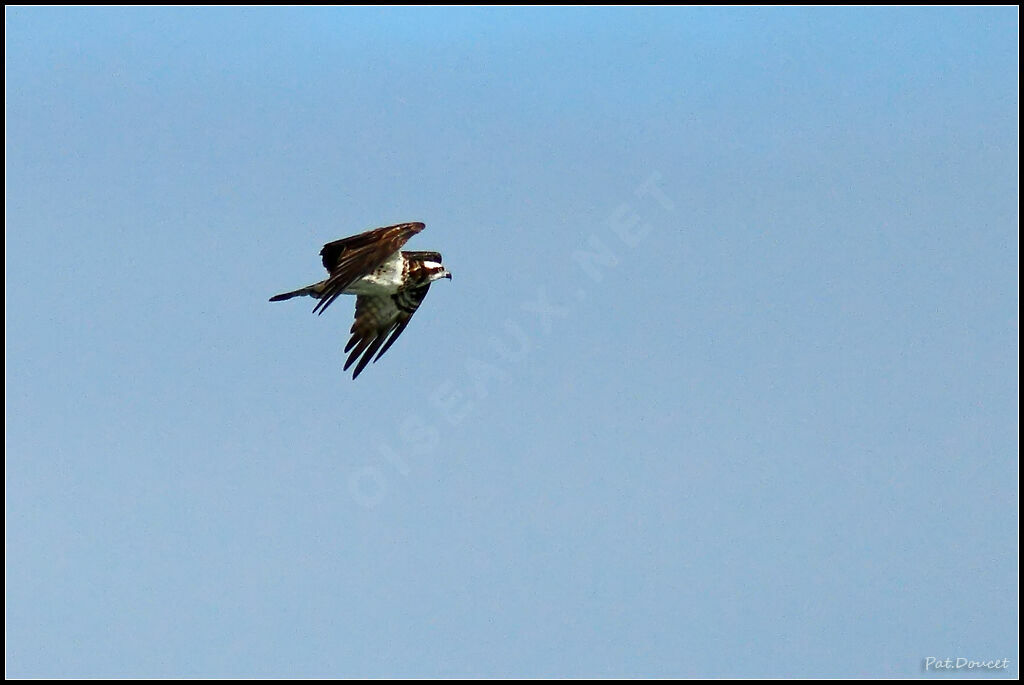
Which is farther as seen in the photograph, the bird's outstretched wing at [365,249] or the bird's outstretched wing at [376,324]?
the bird's outstretched wing at [376,324]

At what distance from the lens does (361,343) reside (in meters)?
29.8

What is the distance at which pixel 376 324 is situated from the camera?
A: 29828 mm

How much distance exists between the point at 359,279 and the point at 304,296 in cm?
109

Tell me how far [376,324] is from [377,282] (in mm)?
1439

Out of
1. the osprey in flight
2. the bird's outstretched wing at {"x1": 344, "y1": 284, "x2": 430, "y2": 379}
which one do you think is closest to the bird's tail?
the osprey in flight

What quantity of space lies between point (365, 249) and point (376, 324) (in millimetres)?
2410

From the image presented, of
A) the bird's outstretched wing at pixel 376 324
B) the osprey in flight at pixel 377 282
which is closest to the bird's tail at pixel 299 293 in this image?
the osprey in flight at pixel 377 282

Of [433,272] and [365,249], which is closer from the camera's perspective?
[365,249]

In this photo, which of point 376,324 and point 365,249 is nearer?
point 365,249

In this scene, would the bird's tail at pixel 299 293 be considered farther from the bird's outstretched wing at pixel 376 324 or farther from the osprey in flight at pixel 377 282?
the bird's outstretched wing at pixel 376 324

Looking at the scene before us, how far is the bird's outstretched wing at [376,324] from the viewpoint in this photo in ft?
97.0

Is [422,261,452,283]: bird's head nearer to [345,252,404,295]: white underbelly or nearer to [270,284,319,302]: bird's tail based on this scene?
[345,252,404,295]: white underbelly

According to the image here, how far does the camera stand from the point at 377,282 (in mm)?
28578

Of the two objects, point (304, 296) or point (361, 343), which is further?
point (361, 343)
